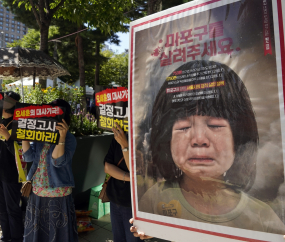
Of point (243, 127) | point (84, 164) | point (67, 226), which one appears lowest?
point (67, 226)

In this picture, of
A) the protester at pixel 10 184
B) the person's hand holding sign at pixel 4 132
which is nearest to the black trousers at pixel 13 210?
the protester at pixel 10 184

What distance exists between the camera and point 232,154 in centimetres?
115

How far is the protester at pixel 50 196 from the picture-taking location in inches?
96.1

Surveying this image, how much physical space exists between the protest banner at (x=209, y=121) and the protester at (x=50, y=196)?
125 cm

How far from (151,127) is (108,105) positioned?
57 centimetres

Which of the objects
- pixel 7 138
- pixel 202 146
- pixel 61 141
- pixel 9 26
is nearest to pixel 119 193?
pixel 61 141

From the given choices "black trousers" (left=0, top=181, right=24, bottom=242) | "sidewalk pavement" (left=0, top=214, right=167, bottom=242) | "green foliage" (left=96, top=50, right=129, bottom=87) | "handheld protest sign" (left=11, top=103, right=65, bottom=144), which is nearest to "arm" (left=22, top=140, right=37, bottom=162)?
"handheld protest sign" (left=11, top=103, right=65, bottom=144)

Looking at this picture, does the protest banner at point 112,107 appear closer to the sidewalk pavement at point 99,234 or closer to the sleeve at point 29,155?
the sleeve at point 29,155

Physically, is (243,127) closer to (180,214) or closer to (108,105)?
(180,214)

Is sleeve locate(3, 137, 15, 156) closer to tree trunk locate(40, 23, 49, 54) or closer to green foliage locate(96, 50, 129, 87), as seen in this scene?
tree trunk locate(40, 23, 49, 54)

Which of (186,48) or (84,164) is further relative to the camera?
(84,164)

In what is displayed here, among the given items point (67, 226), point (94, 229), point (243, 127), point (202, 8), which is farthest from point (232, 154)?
point (94, 229)

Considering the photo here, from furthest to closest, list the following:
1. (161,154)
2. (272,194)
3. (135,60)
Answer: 1. (135,60)
2. (161,154)
3. (272,194)

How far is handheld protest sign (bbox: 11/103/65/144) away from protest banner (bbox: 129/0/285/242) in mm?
1107
